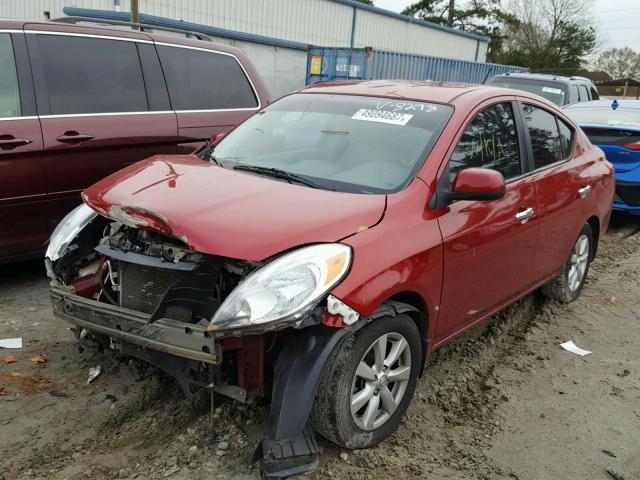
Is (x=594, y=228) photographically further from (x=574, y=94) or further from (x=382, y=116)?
(x=574, y=94)

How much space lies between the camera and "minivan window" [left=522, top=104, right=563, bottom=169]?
4098 millimetres

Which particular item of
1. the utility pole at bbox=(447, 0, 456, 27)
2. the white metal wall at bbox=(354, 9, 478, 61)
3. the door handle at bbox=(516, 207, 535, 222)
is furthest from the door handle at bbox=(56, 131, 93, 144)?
the utility pole at bbox=(447, 0, 456, 27)

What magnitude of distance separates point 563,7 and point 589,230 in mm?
50883

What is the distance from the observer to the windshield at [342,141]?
3.24 meters

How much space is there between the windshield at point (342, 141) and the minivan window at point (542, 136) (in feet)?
3.00

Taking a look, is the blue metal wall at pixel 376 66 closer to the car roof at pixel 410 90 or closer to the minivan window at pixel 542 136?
the minivan window at pixel 542 136

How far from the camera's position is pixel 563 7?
48969 mm

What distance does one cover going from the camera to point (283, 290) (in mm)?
2467

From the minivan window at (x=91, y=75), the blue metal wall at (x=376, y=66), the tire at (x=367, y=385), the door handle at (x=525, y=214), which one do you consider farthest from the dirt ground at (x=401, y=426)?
the blue metal wall at (x=376, y=66)

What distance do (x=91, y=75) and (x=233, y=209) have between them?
2.64 meters

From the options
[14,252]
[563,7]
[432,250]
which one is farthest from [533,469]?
[563,7]

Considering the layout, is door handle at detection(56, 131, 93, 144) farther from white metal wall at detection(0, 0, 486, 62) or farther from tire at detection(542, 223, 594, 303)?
white metal wall at detection(0, 0, 486, 62)

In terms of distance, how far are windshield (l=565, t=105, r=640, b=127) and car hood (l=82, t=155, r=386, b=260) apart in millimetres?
5812

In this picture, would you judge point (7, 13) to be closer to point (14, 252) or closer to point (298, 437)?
point (14, 252)
